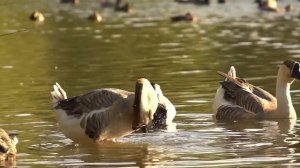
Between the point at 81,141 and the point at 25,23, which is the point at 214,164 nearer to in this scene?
the point at 81,141

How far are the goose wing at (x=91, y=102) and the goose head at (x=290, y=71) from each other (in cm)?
377

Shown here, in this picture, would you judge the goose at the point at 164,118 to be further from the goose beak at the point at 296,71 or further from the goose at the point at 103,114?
the goose beak at the point at 296,71

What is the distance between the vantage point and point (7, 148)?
41.6ft

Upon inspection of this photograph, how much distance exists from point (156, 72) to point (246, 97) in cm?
641

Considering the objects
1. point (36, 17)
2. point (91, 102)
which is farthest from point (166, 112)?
point (36, 17)

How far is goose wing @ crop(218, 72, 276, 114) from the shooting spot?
16.5 meters

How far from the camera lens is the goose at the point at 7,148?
12.7 metres

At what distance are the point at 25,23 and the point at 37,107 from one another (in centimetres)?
2497

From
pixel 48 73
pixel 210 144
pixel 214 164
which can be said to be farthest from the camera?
pixel 48 73

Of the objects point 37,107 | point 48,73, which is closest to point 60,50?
point 48,73

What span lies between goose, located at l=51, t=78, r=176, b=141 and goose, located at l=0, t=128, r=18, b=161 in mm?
1165

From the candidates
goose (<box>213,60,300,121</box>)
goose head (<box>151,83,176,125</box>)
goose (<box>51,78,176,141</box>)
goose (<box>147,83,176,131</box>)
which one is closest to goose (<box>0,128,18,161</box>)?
goose (<box>51,78,176,141</box>)

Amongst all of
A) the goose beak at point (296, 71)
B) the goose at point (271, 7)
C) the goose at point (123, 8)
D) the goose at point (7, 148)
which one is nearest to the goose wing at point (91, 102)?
the goose at point (7, 148)

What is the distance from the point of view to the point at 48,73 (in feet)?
77.8
